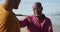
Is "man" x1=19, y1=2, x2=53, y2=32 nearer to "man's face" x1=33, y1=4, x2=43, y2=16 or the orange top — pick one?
"man's face" x1=33, y1=4, x2=43, y2=16

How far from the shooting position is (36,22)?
5211 millimetres

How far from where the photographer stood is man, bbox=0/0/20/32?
11.4 ft

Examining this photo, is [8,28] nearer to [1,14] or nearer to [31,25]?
[1,14]

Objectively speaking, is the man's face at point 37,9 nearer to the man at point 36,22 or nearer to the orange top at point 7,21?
the man at point 36,22

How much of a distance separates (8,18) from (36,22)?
1789 mm

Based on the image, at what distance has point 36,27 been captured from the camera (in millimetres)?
5211

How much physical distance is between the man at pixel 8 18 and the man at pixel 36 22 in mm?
1615

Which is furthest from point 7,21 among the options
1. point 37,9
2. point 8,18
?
point 37,9

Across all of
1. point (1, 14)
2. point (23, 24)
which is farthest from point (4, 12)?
point (23, 24)

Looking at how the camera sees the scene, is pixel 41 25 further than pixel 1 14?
Yes

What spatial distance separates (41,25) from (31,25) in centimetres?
17

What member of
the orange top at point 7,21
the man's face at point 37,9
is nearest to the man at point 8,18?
the orange top at point 7,21

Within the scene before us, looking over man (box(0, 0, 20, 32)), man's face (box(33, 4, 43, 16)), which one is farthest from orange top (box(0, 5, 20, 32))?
man's face (box(33, 4, 43, 16))

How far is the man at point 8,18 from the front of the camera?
346 cm
